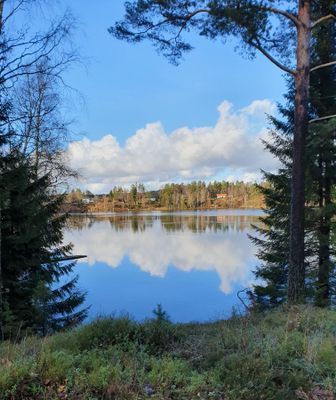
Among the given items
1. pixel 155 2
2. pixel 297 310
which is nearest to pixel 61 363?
pixel 297 310

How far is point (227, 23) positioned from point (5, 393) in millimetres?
7810

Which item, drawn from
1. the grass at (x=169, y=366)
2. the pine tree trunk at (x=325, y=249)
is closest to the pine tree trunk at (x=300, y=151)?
the grass at (x=169, y=366)

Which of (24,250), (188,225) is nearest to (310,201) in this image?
(24,250)

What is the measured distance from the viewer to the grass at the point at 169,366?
9.84 ft

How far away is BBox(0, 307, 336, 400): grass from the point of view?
118 inches

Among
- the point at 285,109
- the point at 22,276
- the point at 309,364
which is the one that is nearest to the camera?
the point at 309,364

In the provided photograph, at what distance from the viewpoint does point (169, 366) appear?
3.40 m

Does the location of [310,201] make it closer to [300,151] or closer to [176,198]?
[300,151]

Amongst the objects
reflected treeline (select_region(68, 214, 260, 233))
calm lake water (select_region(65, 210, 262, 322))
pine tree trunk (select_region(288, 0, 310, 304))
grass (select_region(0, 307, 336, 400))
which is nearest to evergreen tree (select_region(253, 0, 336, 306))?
calm lake water (select_region(65, 210, 262, 322))

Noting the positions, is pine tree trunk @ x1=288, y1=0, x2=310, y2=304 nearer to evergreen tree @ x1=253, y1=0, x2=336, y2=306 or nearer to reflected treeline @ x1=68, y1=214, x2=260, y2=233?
evergreen tree @ x1=253, y1=0, x2=336, y2=306

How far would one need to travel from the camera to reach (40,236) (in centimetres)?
1025

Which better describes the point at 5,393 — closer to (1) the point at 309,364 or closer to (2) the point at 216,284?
(1) the point at 309,364

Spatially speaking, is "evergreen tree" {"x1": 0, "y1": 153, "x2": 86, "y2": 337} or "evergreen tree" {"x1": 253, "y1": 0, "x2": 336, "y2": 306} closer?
"evergreen tree" {"x1": 0, "y1": 153, "x2": 86, "y2": 337}

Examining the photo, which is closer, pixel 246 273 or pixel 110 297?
pixel 110 297
